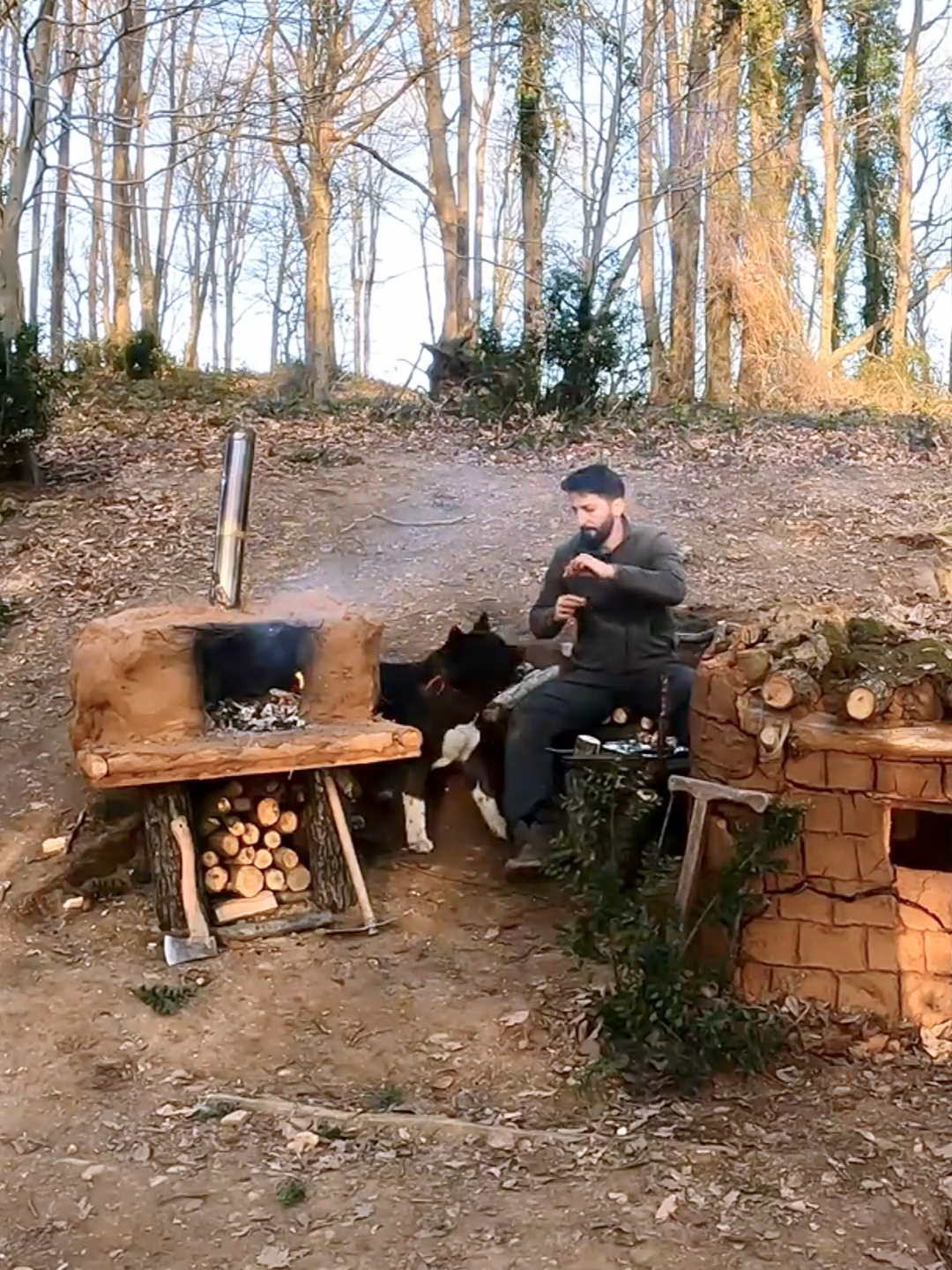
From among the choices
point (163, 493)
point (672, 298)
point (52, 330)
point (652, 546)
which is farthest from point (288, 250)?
point (652, 546)

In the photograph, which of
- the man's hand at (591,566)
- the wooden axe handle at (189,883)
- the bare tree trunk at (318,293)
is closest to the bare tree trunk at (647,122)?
the bare tree trunk at (318,293)

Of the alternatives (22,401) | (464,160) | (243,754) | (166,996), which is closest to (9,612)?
(22,401)

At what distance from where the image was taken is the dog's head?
207 inches

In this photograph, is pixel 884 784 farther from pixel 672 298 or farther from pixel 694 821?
pixel 672 298

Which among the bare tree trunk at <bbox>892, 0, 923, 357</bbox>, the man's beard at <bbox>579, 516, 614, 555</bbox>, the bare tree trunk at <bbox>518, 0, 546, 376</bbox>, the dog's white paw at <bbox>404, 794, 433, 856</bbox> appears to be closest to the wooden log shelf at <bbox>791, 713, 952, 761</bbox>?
the man's beard at <bbox>579, 516, 614, 555</bbox>

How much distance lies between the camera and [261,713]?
4.80 meters

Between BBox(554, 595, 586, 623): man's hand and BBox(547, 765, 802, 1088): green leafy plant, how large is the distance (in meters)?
0.91

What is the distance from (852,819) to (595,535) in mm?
1597

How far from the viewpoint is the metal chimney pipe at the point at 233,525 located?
504 cm

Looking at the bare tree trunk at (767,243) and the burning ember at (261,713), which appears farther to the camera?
the bare tree trunk at (767,243)

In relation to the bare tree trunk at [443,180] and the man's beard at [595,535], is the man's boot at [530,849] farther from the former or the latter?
the bare tree trunk at [443,180]

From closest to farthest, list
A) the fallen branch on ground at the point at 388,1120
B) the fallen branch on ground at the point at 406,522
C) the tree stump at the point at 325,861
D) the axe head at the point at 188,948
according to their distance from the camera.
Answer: the fallen branch on ground at the point at 388,1120, the axe head at the point at 188,948, the tree stump at the point at 325,861, the fallen branch on ground at the point at 406,522

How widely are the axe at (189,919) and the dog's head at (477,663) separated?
1.26m

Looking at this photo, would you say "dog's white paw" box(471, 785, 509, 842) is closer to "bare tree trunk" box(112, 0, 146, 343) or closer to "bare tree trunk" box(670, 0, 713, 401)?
"bare tree trunk" box(670, 0, 713, 401)
